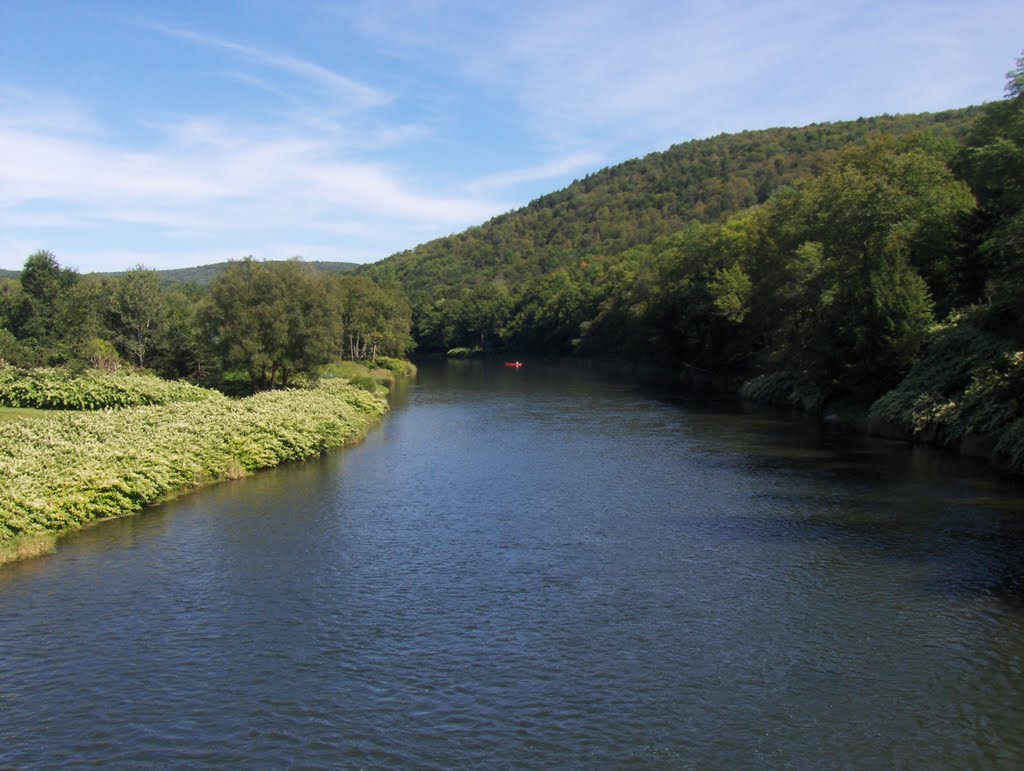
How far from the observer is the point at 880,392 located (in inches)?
1781

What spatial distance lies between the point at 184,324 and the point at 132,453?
40.8 m

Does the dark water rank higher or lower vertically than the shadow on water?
lower

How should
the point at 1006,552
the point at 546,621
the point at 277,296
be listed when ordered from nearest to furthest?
the point at 546,621 → the point at 1006,552 → the point at 277,296

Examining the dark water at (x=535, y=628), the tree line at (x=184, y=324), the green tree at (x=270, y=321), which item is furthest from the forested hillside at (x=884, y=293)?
the tree line at (x=184, y=324)

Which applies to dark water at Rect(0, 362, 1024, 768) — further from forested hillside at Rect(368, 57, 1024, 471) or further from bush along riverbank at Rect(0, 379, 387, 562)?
forested hillside at Rect(368, 57, 1024, 471)

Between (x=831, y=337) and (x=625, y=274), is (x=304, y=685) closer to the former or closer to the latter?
(x=831, y=337)

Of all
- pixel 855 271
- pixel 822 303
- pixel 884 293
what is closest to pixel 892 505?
pixel 884 293

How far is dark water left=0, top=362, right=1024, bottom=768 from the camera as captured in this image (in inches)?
498

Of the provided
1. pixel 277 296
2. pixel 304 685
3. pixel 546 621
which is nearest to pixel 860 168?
pixel 277 296

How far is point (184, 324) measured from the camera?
65375mm

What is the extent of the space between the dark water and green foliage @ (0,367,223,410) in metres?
15.4

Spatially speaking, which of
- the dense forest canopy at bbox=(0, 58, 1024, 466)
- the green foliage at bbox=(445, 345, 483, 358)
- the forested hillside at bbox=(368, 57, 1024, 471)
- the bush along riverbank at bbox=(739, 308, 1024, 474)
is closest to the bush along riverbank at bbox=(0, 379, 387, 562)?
the dense forest canopy at bbox=(0, 58, 1024, 466)

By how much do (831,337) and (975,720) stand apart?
A: 37.7 metres

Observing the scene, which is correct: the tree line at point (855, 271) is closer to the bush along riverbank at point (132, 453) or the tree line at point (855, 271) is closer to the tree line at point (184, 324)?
the bush along riverbank at point (132, 453)
